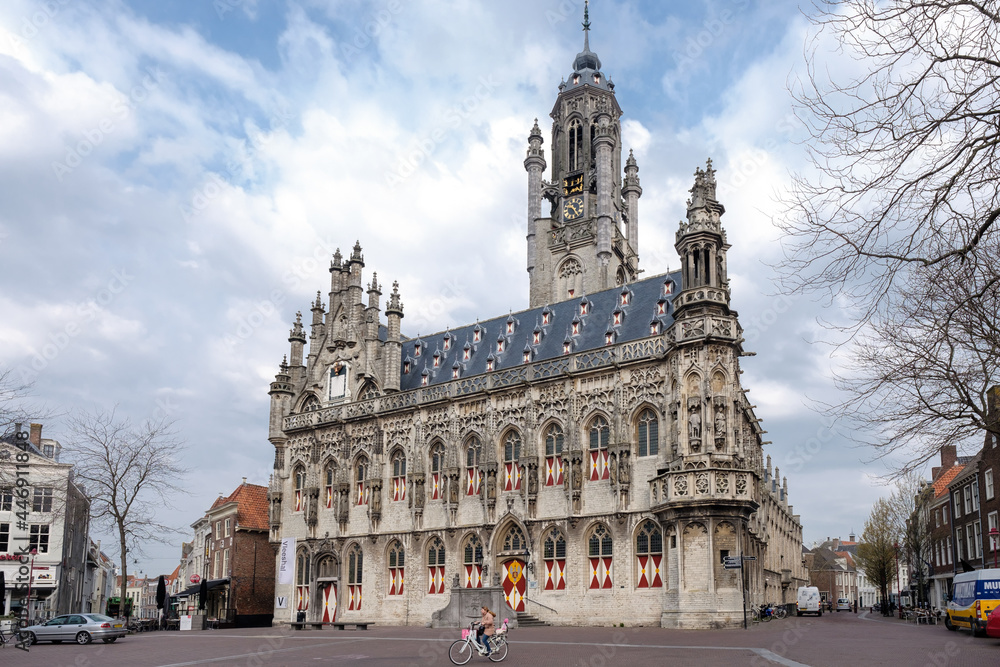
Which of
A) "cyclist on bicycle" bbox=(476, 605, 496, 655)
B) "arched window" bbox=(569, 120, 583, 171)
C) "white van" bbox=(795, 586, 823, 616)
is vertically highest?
"arched window" bbox=(569, 120, 583, 171)

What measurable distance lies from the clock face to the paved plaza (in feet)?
116

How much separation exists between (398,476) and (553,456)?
10082 millimetres

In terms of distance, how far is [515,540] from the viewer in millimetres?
38219

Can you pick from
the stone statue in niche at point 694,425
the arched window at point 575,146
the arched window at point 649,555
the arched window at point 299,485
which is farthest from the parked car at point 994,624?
the arched window at point 575,146

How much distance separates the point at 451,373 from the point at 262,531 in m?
20.3

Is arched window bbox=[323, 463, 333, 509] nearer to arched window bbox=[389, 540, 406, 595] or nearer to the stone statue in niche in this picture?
arched window bbox=[389, 540, 406, 595]

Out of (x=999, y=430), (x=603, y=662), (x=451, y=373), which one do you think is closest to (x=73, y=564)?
(x=451, y=373)

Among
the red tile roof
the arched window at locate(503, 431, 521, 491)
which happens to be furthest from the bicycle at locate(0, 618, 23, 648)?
the red tile roof

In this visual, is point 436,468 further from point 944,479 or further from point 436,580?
point 944,479

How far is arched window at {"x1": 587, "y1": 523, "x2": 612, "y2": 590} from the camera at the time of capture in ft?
115

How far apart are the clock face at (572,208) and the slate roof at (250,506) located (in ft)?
98.9

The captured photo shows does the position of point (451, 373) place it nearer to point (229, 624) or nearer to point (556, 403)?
point (556, 403)

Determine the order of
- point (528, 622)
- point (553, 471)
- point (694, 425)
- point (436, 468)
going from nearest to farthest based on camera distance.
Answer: point (694, 425) < point (528, 622) < point (553, 471) < point (436, 468)

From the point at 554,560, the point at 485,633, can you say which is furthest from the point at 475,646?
the point at 554,560
